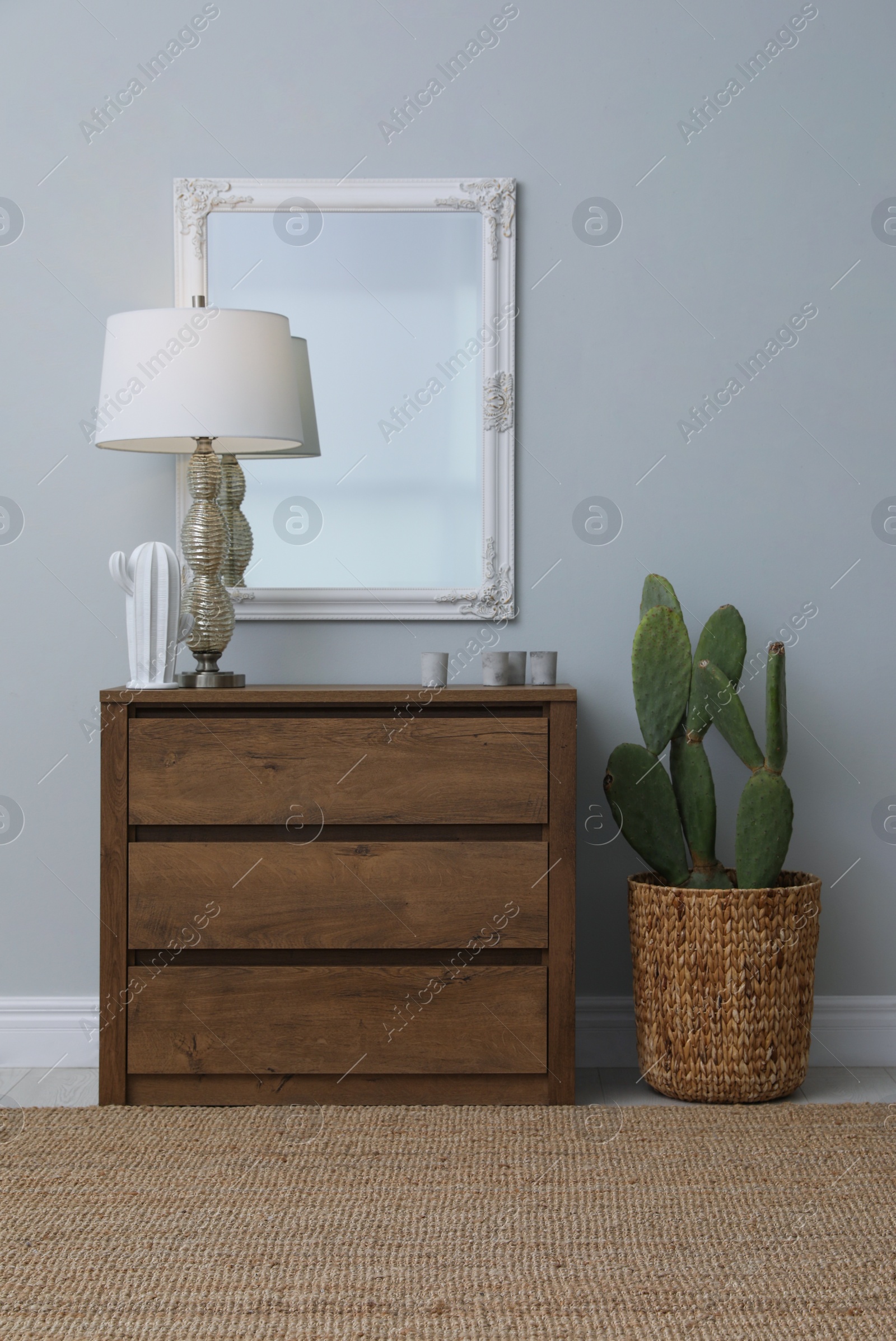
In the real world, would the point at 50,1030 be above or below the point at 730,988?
below

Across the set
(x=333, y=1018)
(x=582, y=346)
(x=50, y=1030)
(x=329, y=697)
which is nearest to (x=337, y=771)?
(x=329, y=697)

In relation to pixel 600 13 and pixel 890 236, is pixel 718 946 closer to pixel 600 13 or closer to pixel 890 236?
pixel 890 236

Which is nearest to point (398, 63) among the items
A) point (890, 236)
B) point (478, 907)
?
point (890, 236)

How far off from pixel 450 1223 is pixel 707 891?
74 cm

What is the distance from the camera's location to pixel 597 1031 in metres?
2.31

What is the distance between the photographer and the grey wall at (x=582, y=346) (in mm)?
2277

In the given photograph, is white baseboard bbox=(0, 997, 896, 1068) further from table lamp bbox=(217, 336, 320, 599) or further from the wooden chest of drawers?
table lamp bbox=(217, 336, 320, 599)

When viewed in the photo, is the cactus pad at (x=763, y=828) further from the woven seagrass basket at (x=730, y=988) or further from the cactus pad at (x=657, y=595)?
the cactus pad at (x=657, y=595)

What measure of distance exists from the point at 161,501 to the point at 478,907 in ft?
3.67

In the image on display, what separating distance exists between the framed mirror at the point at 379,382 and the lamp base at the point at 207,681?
28cm

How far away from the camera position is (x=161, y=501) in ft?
7.63

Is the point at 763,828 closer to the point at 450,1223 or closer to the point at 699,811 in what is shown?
the point at 699,811

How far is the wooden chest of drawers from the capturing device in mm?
1939

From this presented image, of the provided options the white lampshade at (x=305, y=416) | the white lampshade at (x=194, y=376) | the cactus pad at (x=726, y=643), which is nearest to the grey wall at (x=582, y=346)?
the cactus pad at (x=726, y=643)
